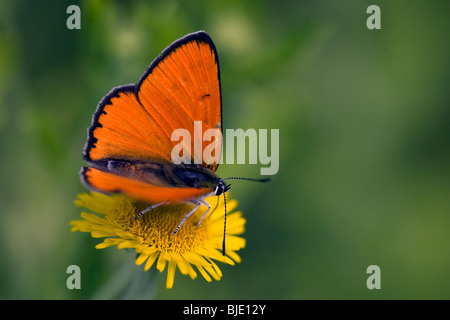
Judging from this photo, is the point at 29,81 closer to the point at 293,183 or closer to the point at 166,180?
the point at 166,180

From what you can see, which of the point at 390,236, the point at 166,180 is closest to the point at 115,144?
the point at 166,180

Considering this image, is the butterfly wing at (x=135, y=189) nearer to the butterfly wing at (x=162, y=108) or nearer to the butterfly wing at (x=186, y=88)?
the butterfly wing at (x=162, y=108)

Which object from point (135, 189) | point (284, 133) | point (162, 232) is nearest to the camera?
point (135, 189)

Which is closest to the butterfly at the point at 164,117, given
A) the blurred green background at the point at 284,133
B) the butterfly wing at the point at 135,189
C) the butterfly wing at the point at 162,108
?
the butterfly wing at the point at 162,108

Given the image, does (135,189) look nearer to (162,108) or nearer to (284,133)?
(162,108)

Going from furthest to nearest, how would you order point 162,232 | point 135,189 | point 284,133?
point 284,133 → point 162,232 → point 135,189

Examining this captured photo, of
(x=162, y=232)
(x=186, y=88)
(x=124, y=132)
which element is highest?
(x=186, y=88)

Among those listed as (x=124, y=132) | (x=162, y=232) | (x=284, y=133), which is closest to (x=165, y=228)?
(x=162, y=232)
